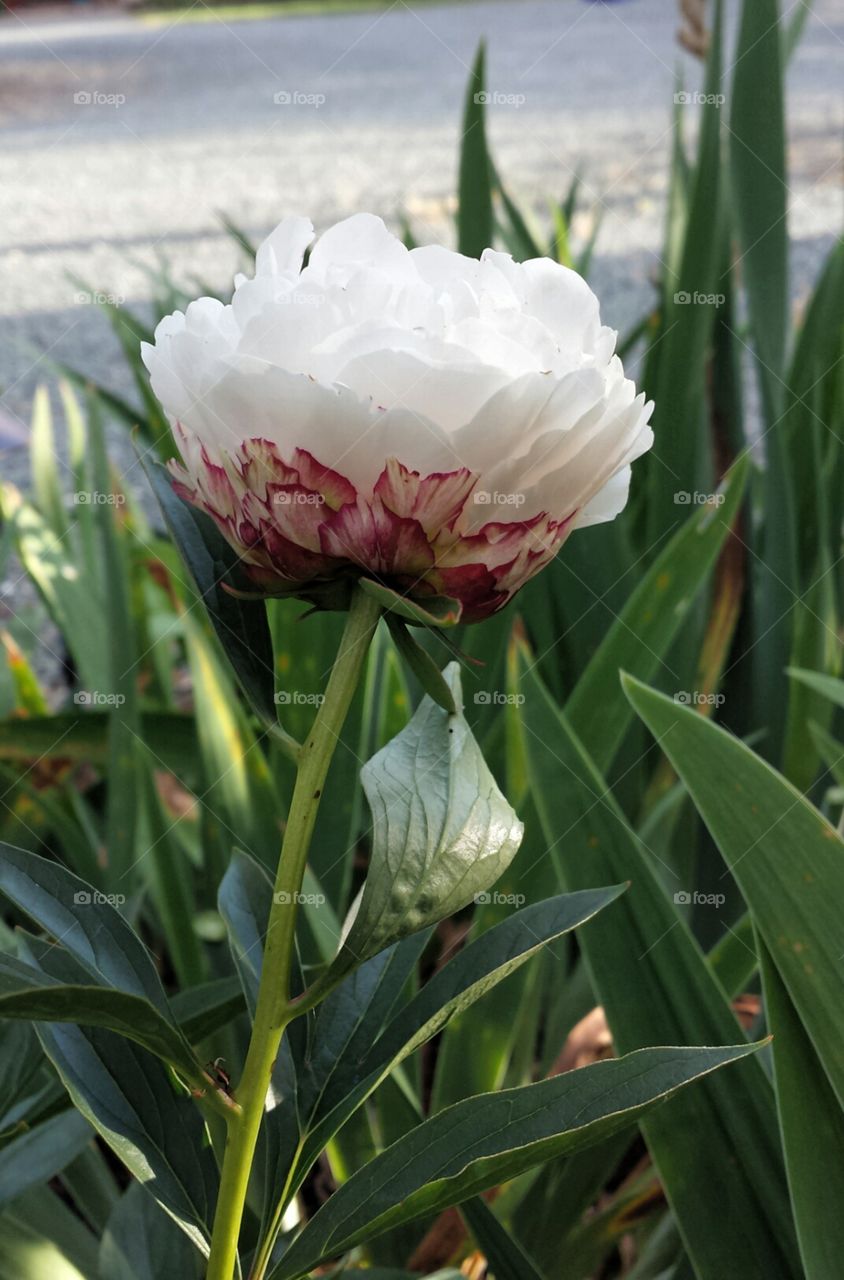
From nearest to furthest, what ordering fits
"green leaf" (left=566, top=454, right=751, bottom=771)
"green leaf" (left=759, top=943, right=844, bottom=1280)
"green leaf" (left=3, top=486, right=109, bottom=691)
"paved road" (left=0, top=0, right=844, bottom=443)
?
"green leaf" (left=759, top=943, right=844, bottom=1280) → "green leaf" (left=566, top=454, right=751, bottom=771) → "green leaf" (left=3, top=486, right=109, bottom=691) → "paved road" (left=0, top=0, right=844, bottom=443)

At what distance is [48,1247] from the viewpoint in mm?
457

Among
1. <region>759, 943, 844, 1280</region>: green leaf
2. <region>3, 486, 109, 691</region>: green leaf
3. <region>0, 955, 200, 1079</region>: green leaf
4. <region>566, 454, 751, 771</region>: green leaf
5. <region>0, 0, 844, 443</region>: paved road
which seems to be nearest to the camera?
<region>0, 955, 200, 1079</region>: green leaf

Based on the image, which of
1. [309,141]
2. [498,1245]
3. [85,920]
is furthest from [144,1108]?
[309,141]

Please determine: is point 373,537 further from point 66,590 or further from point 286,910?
point 66,590

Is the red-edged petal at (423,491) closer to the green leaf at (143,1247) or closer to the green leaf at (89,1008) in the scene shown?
the green leaf at (89,1008)

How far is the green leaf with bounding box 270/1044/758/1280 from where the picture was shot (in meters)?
0.30

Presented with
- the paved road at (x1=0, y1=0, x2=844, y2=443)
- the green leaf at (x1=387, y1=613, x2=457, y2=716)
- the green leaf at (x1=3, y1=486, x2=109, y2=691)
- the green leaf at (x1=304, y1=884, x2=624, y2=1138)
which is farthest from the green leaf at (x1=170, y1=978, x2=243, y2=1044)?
the paved road at (x1=0, y1=0, x2=844, y2=443)

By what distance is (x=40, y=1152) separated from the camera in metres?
0.46

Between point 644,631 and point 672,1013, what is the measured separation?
260mm

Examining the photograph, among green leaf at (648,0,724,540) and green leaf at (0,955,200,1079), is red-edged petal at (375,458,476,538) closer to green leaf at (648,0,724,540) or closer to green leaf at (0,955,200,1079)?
green leaf at (0,955,200,1079)

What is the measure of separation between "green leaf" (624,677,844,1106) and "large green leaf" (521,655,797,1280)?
6cm

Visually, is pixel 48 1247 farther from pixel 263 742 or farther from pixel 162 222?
pixel 162 222

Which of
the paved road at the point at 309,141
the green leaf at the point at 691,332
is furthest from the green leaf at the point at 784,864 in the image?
the paved road at the point at 309,141

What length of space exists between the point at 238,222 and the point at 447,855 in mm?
3581
